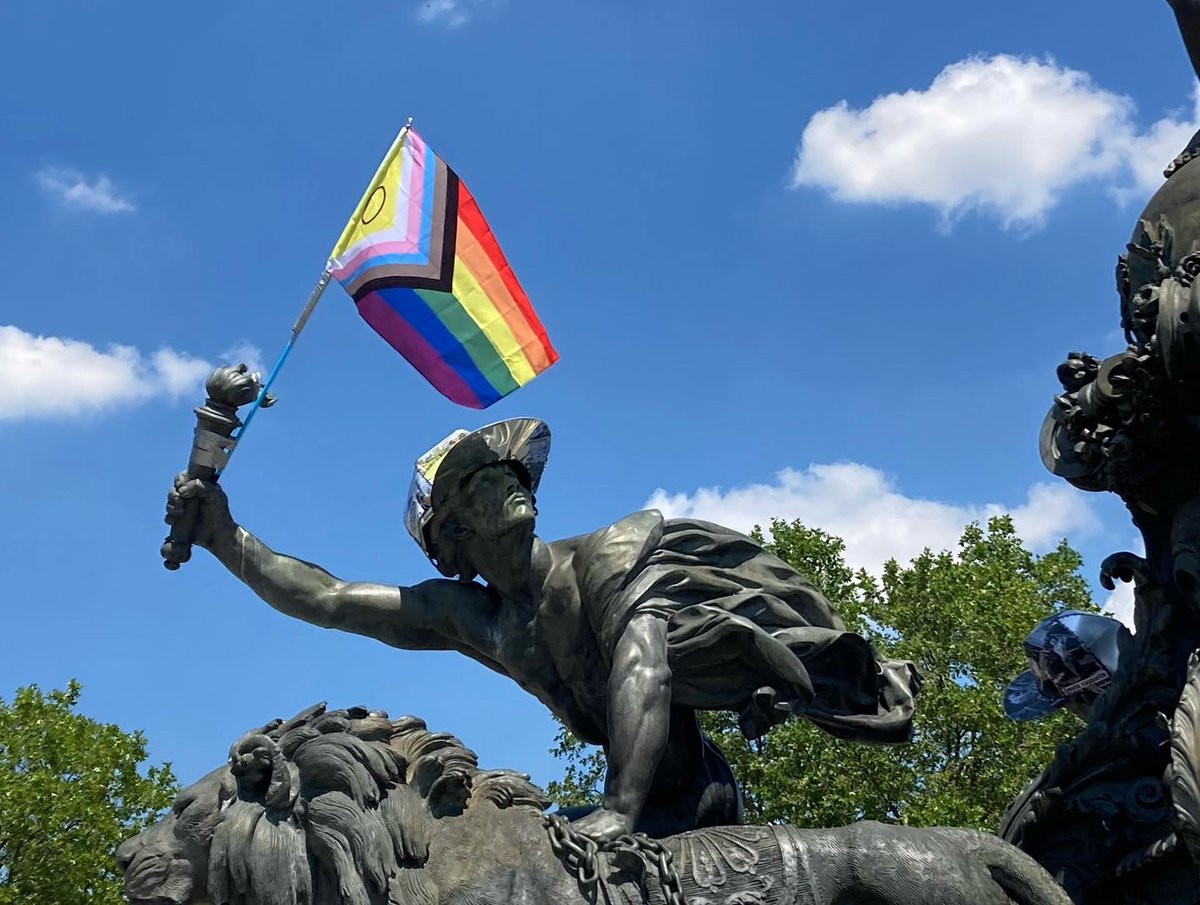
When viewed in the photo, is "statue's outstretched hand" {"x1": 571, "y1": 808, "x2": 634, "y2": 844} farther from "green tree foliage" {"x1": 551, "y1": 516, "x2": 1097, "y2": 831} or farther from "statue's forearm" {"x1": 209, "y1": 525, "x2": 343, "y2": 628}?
"green tree foliage" {"x1": 551, "y1": 516, "x2": 1097, "y2": 831}

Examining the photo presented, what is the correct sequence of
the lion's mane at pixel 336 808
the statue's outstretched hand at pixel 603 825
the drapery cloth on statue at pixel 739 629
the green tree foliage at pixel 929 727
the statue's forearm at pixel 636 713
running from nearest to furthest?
the lion's mane at pixel 336 808 → the statue's outstretched hand at pixel 603 825 → the statue's forearm at pixel 636 713 → the drapery cloth on statue at pixel 739 629 → the green tree foliage at pixel 929 727

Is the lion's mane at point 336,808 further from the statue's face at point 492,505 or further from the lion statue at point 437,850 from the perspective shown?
the statue's face at point 492,505

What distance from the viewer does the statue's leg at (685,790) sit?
15.9 ft

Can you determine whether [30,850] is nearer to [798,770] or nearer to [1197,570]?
[798,770]

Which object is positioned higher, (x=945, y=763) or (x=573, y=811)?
(x=945, y=763)

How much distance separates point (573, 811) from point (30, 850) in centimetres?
1399

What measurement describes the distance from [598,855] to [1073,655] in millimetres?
2229

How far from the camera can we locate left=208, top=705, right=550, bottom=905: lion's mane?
391 centimetres

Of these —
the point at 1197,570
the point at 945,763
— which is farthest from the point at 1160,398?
the point at 945,763

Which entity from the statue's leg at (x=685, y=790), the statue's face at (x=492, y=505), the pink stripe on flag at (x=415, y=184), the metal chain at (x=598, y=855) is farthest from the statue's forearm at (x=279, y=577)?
the pink stripe on flag at (x=415, y=184)

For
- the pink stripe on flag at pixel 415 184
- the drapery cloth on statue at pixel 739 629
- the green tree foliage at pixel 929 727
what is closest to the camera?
the drapery cloth on statue at pixel 739 629

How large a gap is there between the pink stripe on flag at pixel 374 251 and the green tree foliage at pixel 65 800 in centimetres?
1188

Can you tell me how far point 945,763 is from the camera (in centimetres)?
1691

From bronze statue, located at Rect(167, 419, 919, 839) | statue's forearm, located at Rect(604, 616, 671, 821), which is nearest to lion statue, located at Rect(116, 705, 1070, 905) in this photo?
statue's forearm, located at Rect(604, 616, 671, 821)
